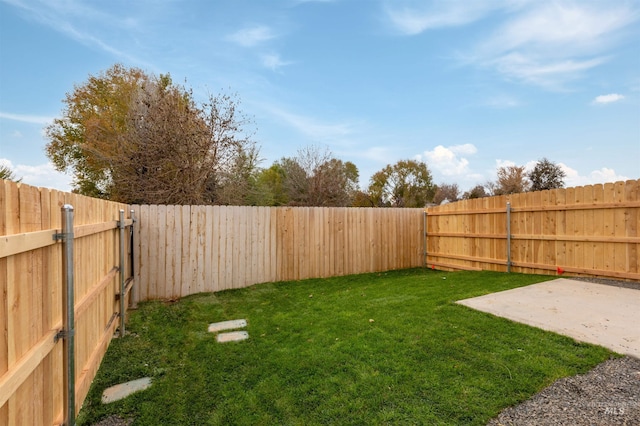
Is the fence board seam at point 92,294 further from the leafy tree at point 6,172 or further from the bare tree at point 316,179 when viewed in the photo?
the bare tree at point 316,179

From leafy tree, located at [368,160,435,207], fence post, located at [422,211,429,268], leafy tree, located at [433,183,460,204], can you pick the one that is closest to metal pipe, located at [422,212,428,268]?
fence post, located at [422,211,429,268]

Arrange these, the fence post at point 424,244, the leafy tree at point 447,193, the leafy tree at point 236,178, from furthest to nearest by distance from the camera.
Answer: the leafy tree at point 447,193 < the leafy tree at point 236,178 < the fence post at point 424,244

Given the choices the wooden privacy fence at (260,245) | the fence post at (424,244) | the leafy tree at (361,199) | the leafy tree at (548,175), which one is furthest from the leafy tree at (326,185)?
the leafy tree at (548,175)

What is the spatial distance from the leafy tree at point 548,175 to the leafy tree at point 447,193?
10.1 meters

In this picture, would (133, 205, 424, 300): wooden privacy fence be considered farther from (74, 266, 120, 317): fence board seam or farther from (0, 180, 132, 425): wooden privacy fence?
(0, 180, 132, 425): wooden privacy fence

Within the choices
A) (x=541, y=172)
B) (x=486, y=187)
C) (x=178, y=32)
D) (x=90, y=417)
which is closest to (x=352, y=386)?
(x=90, y=417)

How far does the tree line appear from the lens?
31.3 feet

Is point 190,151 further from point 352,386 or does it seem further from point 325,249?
point 352,386

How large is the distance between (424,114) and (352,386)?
1043 centimetres

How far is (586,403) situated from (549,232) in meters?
4.93

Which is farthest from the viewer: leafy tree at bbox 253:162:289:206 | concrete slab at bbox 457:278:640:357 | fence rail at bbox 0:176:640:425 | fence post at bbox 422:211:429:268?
leafy tree at bbox 253:162:289:206

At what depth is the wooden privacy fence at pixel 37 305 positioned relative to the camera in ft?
4.09

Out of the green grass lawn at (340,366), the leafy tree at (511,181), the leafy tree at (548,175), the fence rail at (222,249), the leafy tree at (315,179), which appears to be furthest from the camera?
the leafy tree at (511,181)

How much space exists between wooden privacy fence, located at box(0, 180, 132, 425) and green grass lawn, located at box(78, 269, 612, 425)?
564 mm
